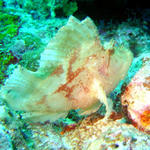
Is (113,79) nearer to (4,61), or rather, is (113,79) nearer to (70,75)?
(70,75)

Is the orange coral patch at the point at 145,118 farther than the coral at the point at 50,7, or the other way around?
the coral at the point at 50,7

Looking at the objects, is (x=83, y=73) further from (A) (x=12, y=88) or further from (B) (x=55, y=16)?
(B) (x=55, y=16)

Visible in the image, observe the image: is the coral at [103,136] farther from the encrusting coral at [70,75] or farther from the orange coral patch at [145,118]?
the encrusting coral at [70,75]

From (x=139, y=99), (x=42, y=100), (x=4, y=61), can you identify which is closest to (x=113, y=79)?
(x=139, y=99)

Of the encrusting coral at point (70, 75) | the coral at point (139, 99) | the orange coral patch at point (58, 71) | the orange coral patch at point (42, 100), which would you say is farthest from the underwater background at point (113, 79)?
the orange coral patch at point (58, 71)

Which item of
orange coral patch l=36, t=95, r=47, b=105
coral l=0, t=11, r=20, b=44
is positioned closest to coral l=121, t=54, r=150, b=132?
orange coral patch l=36, t=95, r=47, b=105

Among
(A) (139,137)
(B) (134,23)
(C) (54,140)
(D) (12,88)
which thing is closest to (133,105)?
(A) (139,137)
